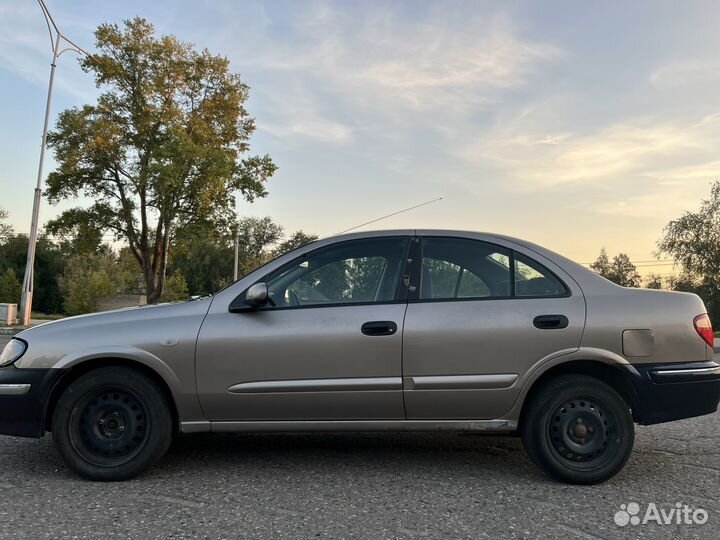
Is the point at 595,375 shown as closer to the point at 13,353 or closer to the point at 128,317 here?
the point at 128,317

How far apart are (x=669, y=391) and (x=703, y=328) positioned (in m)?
0.50

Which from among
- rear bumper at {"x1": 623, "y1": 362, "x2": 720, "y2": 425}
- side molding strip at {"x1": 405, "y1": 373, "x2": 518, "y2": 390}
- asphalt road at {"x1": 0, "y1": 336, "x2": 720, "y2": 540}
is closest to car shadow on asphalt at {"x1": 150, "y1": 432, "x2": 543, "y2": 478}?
asphalt road at {"x1": 0, "y1": 336, "x2": 720, "y2": 540}

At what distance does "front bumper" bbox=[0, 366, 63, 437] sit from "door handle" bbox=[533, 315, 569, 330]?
3.09m

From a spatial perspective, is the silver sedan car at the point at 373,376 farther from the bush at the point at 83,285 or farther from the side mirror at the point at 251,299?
the bush at the point at 83,285

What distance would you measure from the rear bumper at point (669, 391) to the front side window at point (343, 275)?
5.42ft

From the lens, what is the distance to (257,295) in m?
3.88

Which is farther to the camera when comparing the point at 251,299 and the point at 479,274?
the point at 479,274

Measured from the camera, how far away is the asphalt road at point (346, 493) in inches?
123

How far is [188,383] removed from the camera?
3.90m

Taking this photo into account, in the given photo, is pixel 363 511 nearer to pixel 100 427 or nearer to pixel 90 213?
pixel 100 427

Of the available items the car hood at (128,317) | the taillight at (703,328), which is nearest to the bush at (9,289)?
the car hood at (128,317)

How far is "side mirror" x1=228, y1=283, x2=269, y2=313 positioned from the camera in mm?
3889

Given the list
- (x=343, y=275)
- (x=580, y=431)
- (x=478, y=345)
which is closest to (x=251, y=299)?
(x=343, y=275)

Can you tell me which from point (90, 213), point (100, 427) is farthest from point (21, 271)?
point (100, 427)
